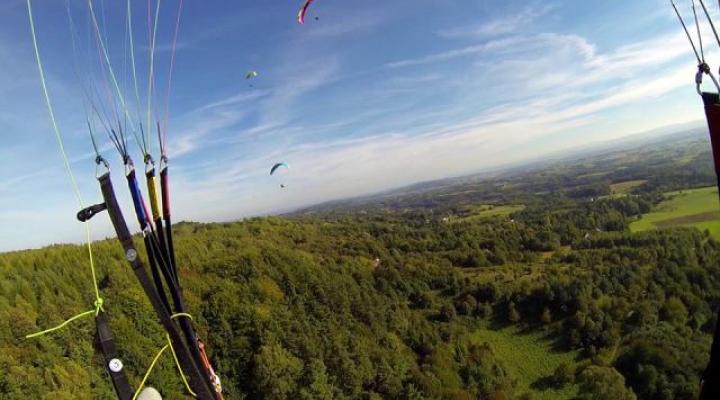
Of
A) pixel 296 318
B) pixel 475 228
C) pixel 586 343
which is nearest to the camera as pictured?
pixel 296 318

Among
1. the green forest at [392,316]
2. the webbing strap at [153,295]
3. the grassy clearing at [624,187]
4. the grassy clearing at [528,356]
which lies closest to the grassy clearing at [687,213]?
the green forest at [392,316]

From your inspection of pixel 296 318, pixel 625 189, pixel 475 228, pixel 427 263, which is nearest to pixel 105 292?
pixel 296 318

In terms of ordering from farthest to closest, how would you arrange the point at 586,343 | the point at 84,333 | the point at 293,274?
the point at 293,274 → the point at 586,343 → the point at 84,333

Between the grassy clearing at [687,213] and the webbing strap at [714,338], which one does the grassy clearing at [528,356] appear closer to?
the grassy clearing at [687,213]

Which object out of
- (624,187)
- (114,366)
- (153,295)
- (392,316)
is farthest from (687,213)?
(114,366)

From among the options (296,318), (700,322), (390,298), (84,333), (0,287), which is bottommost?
(700,322)

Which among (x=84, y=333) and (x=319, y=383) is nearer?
(x=84, y=333)

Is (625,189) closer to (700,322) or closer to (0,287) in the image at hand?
(700,322)

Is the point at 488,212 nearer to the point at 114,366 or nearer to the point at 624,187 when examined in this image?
the point at 624,187
